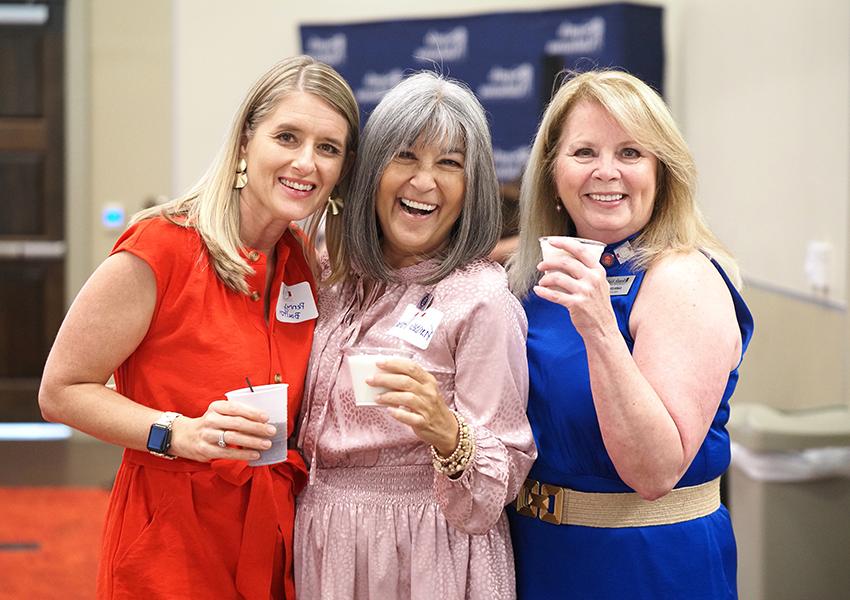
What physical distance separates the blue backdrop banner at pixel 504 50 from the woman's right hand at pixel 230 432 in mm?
5573

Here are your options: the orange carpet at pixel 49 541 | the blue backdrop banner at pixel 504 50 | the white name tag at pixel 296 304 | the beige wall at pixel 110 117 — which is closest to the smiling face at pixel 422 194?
the white name tag at pixel 296 304

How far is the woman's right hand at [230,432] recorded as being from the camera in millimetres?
1934

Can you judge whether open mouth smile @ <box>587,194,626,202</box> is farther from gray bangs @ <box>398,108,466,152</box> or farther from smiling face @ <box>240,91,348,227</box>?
smiling face @ <box>240,91,348,227</box>

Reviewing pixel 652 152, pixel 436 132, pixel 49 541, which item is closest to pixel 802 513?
pixel 652 152

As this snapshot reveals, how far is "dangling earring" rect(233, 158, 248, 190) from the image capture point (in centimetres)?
228

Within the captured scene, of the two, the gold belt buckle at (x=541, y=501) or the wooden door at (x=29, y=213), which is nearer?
the gold belt buckle at (x=541, y=501)

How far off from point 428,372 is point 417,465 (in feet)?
0.81

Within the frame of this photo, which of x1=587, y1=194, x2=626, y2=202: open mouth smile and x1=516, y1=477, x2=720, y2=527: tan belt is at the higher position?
x1=587, y1=194, x2=626, y2=202: open mouth smile

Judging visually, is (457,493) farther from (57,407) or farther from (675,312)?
(57,407)

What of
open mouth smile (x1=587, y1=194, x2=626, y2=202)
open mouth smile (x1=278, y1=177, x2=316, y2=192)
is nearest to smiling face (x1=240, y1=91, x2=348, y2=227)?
open mouth smile (x1=278, y1=177, x2=316, y2=192)

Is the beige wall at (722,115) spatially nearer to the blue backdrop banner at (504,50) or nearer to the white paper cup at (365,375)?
the blue backdrop banner at (504,50)

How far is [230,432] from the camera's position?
1.95 meters

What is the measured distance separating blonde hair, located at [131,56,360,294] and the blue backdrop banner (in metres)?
5.13

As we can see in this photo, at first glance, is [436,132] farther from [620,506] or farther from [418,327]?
[620,506]
